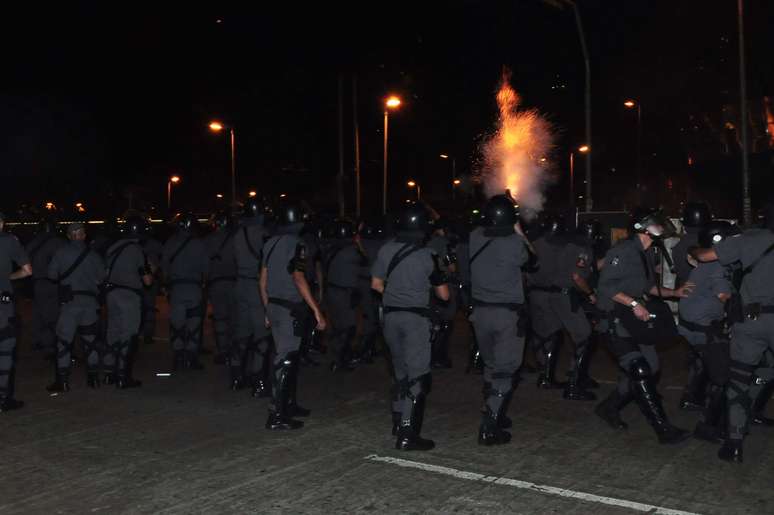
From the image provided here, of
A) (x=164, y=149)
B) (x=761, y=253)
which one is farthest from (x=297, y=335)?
(x=164, y=149)

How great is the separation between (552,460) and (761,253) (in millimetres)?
2223

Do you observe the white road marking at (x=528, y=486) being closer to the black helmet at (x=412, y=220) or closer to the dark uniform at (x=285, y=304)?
the dark uniform at (x=285, y=304)

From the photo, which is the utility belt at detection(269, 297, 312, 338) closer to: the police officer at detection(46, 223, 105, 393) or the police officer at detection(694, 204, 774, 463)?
the police officer at detection(46, 223, 105, 393)

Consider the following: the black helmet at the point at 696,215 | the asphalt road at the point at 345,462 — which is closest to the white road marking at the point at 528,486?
the asphalt road at the point at 345,462

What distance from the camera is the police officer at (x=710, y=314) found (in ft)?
Answer: 24.5

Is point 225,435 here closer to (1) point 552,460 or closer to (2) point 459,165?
(1) point 552,460

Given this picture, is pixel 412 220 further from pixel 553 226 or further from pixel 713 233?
pixel 553 226

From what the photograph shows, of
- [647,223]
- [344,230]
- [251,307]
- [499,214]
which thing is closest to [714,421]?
[647,223]

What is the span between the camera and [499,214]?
7.30m

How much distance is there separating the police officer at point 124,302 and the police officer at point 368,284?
314 centimetres

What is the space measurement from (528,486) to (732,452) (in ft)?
5.83

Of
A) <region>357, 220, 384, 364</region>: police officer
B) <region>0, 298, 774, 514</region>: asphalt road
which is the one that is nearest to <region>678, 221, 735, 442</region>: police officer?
<region>0, 298, 774, 514</region>: asphalt road

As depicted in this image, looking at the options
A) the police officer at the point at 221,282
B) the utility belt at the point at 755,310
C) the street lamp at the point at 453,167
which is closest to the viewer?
the utility belt at the point at 755,310

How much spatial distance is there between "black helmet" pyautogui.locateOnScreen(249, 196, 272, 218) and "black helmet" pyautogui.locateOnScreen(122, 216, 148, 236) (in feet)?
4.07
